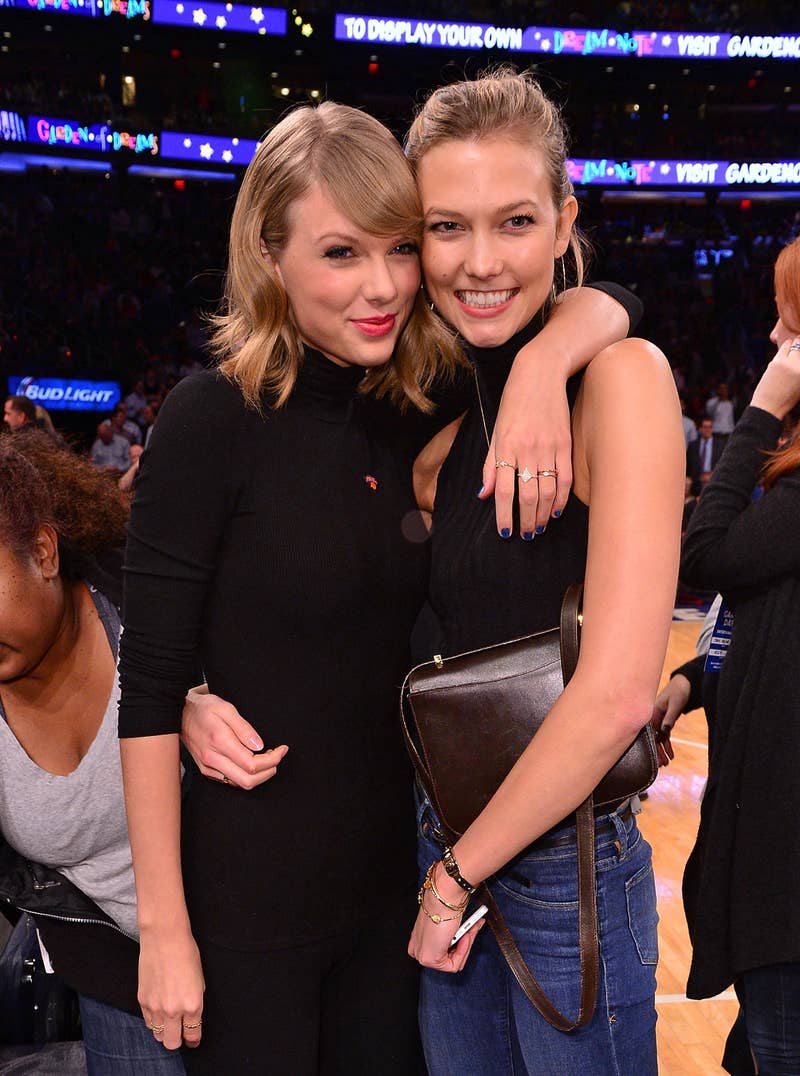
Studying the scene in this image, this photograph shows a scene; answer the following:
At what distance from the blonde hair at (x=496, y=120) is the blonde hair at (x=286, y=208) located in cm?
7

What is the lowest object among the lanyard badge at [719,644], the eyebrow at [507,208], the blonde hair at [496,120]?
the lanyard badge at [719,644]

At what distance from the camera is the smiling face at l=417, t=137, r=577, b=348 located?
147cm

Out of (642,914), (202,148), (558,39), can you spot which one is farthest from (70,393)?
(642,914)

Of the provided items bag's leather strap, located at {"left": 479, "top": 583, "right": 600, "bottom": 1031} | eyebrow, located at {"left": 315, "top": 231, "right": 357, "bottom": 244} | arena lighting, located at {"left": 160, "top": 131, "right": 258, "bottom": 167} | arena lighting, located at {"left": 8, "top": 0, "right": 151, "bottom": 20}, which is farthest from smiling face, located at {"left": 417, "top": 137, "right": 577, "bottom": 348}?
arena lighting, located at {"left": 160, "top": 131, "right": 258, "bottom": 167}

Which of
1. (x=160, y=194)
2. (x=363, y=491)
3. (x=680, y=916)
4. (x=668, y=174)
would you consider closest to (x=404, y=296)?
Result: (x=363, y=491)

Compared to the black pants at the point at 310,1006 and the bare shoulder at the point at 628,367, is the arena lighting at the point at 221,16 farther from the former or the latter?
the black pants at the point at 310,1006

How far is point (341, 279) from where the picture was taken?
4.82 ft

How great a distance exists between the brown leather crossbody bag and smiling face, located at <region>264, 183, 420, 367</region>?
0.46m

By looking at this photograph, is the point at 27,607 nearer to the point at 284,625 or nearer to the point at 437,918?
the point at 284,625

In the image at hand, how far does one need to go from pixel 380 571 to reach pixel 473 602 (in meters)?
0.14

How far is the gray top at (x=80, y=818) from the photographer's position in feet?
5.13

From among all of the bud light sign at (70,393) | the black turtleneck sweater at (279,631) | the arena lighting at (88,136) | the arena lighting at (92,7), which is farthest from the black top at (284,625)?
the arena lighting at (88,136)

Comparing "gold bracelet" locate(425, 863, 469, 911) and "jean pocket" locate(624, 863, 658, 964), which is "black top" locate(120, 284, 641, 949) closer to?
"gold bracelet" locate(425, 863, 469, 911)

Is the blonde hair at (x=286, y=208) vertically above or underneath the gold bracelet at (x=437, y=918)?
above
